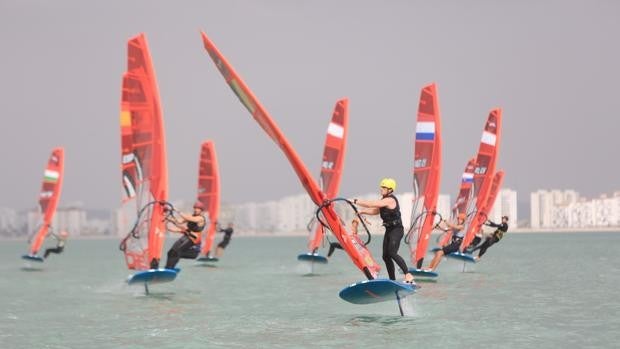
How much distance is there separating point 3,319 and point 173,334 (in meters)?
4.71

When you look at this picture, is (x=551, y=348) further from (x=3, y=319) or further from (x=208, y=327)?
(x=3, y=319)

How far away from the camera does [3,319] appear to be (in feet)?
57.3

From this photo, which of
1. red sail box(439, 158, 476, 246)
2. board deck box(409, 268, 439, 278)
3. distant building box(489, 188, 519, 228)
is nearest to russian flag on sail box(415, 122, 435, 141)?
board deck box(409, 268, 439, 278)

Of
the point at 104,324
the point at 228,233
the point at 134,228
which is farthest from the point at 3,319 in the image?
the point at 228,233

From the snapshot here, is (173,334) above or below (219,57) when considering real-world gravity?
below

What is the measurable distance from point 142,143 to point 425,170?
7.20 meters

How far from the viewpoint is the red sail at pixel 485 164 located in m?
30.0

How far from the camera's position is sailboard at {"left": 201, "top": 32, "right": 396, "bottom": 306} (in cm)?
1428

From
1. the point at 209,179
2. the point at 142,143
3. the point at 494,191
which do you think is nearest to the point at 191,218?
the point at 142,143

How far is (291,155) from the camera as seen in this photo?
14359 millimetres

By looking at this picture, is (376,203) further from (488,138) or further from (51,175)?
(51,175)

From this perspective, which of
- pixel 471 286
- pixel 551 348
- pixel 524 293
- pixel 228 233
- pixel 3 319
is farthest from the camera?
pixel 228 233

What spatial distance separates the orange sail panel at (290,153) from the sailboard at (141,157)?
655cm

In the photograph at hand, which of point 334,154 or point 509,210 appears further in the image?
point 509,210
